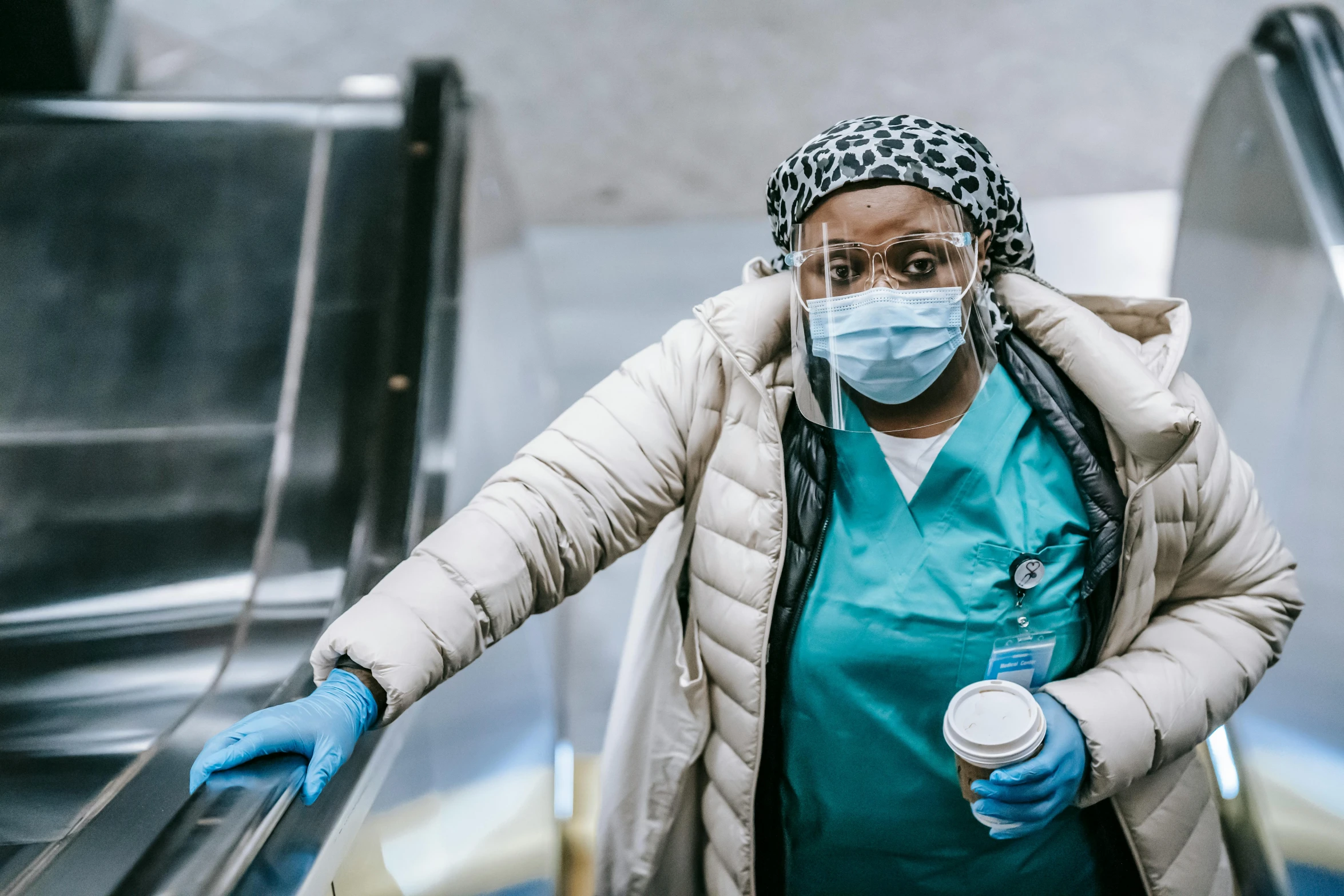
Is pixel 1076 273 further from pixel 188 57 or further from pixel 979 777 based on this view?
pixel 188 57

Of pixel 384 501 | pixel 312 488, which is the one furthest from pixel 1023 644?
pixel 312 488

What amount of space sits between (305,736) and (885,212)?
0.88m

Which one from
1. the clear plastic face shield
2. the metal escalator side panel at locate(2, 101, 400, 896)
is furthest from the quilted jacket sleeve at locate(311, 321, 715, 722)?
the metal escalator side panel at locate(2, 101, 400, 896)

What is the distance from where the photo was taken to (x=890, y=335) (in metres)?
1.39

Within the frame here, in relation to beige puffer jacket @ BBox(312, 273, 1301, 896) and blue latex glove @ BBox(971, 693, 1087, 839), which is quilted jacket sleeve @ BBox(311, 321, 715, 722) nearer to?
beige puffer jacket @ BBox(312, 273, 1301, 896)

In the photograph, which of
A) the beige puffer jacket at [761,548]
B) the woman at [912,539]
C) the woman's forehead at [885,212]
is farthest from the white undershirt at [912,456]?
the woman's forehead at [885,212]

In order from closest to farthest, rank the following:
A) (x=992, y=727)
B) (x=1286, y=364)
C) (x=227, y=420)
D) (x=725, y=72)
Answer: (x=992, y=727), (x=1286, y=364), (x=227, y=420), (x=725, y=72)

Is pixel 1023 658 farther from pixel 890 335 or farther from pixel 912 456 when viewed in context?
pixel 890 335

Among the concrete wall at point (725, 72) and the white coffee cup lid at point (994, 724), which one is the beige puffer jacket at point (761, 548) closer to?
the white coffee cup lid at point (994, 724)

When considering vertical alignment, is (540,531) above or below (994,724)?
above

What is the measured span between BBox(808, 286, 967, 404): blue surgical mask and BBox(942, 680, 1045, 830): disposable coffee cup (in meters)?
0.38

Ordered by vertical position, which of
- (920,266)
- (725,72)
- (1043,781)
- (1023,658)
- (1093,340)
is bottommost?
(1043,781)

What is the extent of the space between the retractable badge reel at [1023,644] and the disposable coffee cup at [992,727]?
3.3 inches

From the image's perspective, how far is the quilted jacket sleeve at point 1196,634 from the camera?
1.42m
